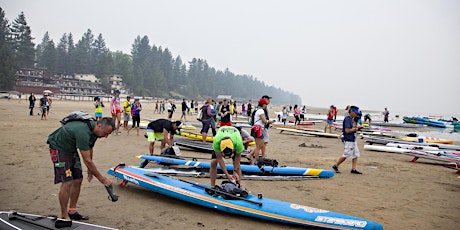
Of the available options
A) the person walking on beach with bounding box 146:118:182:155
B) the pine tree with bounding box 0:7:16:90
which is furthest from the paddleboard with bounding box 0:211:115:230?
the pine tree with bounding box 0:7:16:90

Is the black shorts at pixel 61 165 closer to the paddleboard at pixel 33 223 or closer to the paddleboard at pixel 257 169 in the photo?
the paddleboard at pixel 33 223

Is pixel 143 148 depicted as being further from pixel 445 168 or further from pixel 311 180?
pixel 445 168

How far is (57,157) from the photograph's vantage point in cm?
415

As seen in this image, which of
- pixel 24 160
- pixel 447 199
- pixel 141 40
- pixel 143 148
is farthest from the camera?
pixel 141 40

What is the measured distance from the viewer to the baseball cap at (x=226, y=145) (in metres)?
5.13

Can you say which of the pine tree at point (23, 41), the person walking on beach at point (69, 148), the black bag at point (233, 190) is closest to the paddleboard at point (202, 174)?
the black bag at point (233, 190)

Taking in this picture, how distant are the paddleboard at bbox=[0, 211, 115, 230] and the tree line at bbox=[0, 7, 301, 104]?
6494cm

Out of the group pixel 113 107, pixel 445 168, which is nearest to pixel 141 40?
pixel 113 107

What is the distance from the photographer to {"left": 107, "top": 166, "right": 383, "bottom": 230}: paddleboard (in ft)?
14.4

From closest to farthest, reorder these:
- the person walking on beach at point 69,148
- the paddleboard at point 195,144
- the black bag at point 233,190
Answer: the person walking on beach at point 69,148
the black bag at point 233,190
the paddleboard at point 195,144

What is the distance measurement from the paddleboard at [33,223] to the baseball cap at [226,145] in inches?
87.0

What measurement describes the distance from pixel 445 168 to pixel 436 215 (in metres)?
5.95

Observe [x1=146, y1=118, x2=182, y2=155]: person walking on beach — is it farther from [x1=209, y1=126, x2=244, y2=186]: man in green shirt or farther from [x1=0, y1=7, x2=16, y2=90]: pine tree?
[x1=0, y1=7, x2=16, y2=90]: pine tree

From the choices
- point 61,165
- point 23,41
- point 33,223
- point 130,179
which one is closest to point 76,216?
point 33,223
